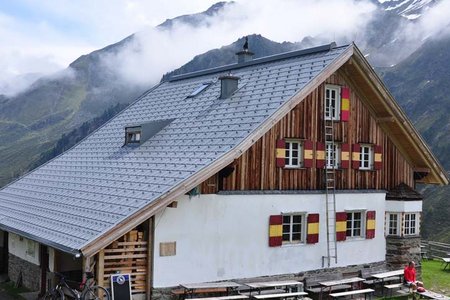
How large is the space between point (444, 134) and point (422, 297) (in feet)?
342

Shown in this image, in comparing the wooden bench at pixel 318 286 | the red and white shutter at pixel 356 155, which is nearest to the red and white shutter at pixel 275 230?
the wooden bench at pixel 318 286

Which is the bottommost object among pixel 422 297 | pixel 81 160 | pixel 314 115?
pixel 422 297

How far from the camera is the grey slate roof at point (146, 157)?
15.8m

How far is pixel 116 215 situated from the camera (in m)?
15.0

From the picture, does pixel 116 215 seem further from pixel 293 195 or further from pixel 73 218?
pixel 293 195

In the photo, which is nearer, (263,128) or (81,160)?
(263,128)

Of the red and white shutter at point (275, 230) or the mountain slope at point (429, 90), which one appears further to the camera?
the mountain slope at point (429, 90)

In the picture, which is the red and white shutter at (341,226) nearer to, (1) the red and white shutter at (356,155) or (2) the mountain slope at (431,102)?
(1) the red and white shutter at (356,155)

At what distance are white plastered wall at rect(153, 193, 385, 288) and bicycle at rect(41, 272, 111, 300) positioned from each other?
5.31 ft

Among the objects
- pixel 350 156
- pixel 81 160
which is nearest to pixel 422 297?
pixel 350 156

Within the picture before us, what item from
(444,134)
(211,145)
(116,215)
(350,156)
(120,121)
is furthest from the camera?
(444,134)

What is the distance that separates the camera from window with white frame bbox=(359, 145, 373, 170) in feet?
70.7

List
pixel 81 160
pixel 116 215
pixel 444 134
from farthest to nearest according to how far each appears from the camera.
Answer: pixel 444 134, pixel 81 160, pixel 116 215

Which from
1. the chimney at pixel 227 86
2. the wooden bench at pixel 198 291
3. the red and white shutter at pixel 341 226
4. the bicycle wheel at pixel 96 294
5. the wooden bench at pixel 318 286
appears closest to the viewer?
the bicycle wheel at pixel 96 294
